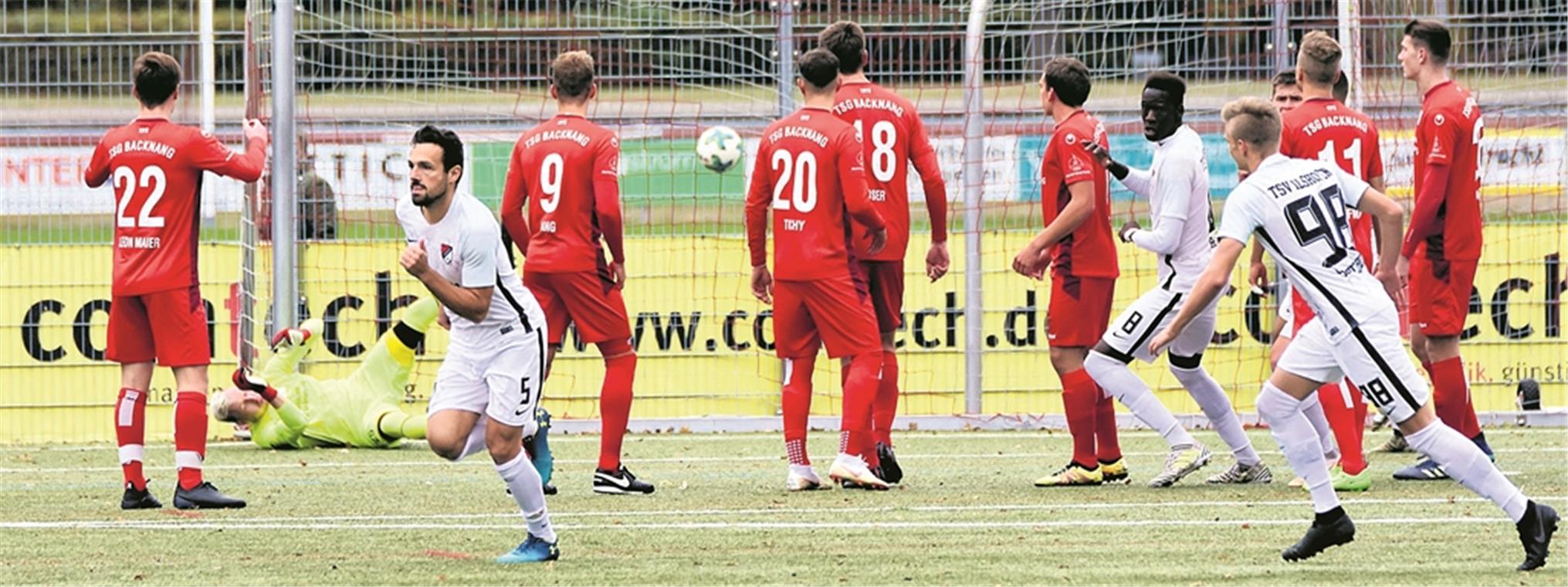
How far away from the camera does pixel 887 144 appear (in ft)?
32.2

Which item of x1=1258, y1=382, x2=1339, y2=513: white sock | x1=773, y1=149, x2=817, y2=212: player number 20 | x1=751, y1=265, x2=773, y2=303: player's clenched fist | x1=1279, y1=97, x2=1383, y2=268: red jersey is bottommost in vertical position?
x1=1258, y1=382, x2=1339, y2=513: white sock

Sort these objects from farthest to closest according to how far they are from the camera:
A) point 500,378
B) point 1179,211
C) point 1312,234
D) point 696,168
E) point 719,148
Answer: point 696,168 < point 719,148 < point 1179,211 < point 500,378 < point 1312,234

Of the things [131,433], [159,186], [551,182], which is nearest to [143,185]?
[159,186]

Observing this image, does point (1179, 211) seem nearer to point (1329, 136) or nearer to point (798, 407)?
point (1329, 136)

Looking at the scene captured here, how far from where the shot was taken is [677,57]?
541 inches

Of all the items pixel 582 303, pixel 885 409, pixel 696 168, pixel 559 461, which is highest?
pixel 696 168

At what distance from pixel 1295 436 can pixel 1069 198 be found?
2.43 meters

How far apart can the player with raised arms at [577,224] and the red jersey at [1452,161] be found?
3378 millimetres

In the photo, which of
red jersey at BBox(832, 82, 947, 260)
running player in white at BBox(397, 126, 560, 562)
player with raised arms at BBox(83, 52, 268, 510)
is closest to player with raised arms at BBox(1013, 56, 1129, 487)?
red jersey at BBox(832, 82, 947, 260)

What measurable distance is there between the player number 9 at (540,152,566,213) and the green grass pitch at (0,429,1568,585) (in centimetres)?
124

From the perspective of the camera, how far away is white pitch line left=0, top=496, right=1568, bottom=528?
850 cm

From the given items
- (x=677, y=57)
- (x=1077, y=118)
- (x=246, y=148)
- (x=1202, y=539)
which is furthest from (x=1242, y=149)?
(x=677, y=57)

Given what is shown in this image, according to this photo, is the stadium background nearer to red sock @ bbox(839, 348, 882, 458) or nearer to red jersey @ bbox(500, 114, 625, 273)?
red jersey @ bbox(500, 114, 625, 273)

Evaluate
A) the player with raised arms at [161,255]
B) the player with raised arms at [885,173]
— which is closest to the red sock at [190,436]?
the player with raised arms at [161,255]
